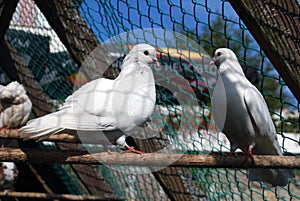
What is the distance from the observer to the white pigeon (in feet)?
4.91

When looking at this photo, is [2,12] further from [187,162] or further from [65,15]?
[187,162]

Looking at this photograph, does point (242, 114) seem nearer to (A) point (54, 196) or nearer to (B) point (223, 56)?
(B) point (223, 56)

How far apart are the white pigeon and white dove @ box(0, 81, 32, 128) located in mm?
1261

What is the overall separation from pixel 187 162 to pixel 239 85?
1.16 ft

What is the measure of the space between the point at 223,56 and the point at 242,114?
240 mm

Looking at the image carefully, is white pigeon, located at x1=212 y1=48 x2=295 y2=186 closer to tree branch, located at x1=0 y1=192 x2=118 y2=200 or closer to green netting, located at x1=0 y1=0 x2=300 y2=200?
green netting, located at x1=0 y1=0 x2=300 y2=200

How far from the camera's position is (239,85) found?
1.53 m

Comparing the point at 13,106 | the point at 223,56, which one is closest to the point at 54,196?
the point at 13,106

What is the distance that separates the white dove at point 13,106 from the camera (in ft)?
8.20

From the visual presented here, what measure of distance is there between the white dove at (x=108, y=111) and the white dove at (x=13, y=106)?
3.72 ft

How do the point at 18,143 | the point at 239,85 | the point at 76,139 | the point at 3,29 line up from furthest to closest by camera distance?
1. the point at 18,143
2. the point at 3,29
3. the point at 76,139
4. the point at 239,85

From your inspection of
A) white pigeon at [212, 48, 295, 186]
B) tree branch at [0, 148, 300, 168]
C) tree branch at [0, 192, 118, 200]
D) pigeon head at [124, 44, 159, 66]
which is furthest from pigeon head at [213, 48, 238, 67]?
tree branch at [0, 192, 118, 200]

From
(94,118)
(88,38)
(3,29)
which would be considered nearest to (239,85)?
(94,118)

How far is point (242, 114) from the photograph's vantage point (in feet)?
4.91
